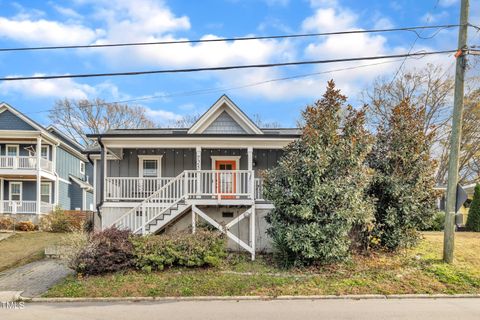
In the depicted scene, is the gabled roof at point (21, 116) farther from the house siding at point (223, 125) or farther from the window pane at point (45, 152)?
the house siding at point (223, 125)

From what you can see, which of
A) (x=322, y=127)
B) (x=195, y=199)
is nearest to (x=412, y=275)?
(x=322, y=127)

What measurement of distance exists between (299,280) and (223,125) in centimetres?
934

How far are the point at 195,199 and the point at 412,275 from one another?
23.5 ft

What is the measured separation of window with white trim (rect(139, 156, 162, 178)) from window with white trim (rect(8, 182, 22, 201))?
13.6 meters

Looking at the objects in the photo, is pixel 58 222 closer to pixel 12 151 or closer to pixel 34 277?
pixel 12 151

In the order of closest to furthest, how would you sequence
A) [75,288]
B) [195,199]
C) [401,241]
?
1. [75,288]
2. [401,241]
3. [195,199]

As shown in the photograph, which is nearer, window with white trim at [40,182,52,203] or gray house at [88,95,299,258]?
gray house at [88,95,299,258]

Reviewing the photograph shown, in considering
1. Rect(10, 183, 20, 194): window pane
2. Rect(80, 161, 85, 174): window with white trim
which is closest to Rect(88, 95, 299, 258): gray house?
Rect(10, 183, 20, 194): window pane

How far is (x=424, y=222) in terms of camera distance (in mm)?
12461

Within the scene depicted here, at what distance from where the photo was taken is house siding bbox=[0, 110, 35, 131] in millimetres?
25672

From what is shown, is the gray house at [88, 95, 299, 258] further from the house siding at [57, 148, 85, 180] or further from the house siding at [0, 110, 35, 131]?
the house siding at [57, 148, 85, 180]

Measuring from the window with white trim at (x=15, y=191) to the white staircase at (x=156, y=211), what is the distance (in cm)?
1623

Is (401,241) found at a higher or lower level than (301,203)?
lower

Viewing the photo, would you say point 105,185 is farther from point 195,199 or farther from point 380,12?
point 380,12
